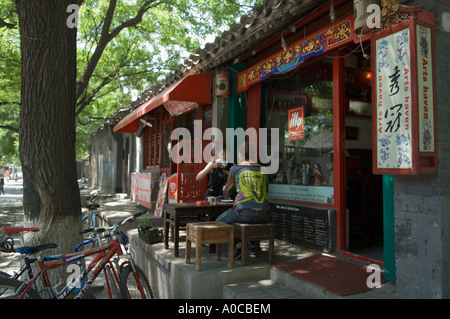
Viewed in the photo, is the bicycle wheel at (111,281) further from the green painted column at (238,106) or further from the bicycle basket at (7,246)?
the green painted column at (238,106)

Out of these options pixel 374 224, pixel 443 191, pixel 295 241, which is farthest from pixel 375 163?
pixel 374 224

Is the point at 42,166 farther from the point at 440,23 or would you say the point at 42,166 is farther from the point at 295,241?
the point at 440,23

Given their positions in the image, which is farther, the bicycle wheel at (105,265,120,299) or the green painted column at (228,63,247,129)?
the green painted column at (228,63,247,129)

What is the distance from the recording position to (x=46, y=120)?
407cm

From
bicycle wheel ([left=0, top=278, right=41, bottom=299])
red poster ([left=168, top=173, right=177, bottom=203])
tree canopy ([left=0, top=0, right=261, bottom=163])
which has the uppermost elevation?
tree canopy ([left=0, top=0, right=261, bottom=163])

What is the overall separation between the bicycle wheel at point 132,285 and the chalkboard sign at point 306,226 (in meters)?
2.43

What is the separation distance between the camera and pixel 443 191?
3014mm

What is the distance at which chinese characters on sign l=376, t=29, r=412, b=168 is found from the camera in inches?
120

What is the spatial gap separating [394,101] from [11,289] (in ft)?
13.9

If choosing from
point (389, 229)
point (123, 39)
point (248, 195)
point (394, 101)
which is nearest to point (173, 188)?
point (248, 195)

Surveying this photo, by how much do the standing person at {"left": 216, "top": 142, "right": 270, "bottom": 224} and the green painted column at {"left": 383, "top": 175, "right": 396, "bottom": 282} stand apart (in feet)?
4.84

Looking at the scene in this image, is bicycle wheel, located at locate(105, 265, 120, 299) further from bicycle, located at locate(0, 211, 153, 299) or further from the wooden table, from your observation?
the wooden table

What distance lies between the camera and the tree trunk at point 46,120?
405 centimetres

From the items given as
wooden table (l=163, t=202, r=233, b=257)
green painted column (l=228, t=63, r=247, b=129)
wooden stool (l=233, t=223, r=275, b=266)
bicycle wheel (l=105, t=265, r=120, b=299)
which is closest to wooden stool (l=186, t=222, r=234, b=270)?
wooden stool (l=233, t=223, r=275, b=266)
